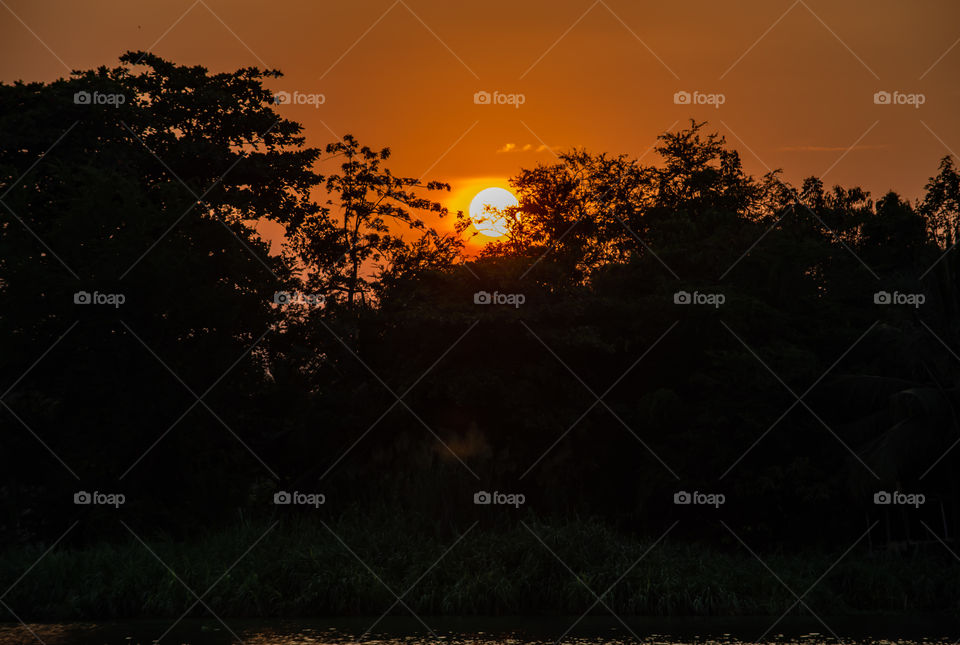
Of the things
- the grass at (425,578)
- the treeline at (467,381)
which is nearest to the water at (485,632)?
the grass at (425,578)

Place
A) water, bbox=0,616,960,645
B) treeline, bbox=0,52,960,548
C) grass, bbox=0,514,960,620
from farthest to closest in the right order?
treeline, bbox=0,52,960,548 < grass, bbox=0,514,960,620 < water, bbox=0,616,960,645

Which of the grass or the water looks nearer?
the water

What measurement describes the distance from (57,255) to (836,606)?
53.4 ft

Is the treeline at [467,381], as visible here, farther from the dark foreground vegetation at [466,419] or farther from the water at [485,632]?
the water at [485,632]

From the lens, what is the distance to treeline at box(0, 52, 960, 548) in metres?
22.2

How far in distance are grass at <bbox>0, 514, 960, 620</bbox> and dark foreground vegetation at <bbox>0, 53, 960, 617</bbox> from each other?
0.06m

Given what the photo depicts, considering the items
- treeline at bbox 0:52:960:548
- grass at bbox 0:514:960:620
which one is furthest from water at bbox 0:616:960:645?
treeline at bbox 0:52:960:548

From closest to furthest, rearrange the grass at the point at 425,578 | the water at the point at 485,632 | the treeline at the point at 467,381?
1. the water at the point at 485,632
2. the grass at the point at 425,578
3. the treeline at the point at 467,381

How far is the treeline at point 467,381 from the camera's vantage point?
22250 millimetres

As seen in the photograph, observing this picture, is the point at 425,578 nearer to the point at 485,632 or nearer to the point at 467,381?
the point at 485,632

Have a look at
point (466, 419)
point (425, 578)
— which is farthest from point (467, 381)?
point (425, 578)

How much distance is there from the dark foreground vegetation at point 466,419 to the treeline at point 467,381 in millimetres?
70

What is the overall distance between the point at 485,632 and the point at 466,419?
341 inches

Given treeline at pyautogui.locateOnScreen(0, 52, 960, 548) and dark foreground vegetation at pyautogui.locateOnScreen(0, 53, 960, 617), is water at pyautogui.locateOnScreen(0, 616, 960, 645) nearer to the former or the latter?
dark foreground vegetation at pyautogui.locateOnScreen(0, 53, 960, 617)
